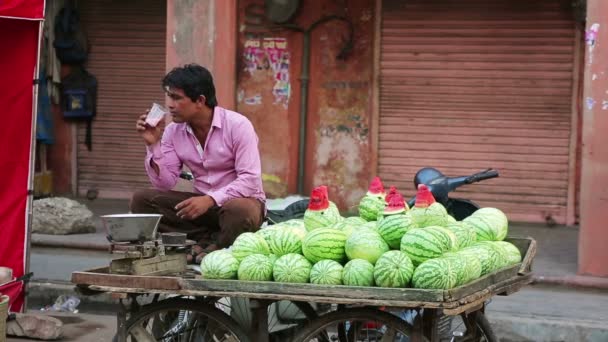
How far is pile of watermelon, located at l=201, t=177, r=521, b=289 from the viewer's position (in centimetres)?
408

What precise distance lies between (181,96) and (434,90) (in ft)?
19.5

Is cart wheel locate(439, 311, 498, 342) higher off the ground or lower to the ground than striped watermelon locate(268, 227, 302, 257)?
lower

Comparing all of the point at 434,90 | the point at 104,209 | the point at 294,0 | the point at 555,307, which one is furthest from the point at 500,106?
the point at 104,209

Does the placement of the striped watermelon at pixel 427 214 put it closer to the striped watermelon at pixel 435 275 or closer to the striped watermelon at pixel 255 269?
the striped watermelon at pixel 435 275

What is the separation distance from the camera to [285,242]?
452 centimetres

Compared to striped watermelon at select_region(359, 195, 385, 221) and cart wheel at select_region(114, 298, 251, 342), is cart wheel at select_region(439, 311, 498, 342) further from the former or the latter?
cart wheel at select_region(114, 298, 251, 342)

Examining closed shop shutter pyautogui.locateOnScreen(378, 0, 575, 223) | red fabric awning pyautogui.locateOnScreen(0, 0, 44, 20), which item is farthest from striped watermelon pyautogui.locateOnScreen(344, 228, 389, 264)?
closed shop shutter pyautogui.locateOnScreen(378, 0, 575, 223)

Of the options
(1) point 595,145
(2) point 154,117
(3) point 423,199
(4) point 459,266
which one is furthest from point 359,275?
(1) point 595,145

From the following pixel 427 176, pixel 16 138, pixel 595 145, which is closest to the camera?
pixel 16 138

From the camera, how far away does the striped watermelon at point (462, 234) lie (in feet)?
15.1

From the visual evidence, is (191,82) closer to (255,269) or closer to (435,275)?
(255,269)

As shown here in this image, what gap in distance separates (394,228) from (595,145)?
4.52 meters

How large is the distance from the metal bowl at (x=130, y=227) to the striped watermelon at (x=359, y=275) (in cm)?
92

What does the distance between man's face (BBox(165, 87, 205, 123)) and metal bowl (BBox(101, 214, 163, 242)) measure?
40.5 inches
